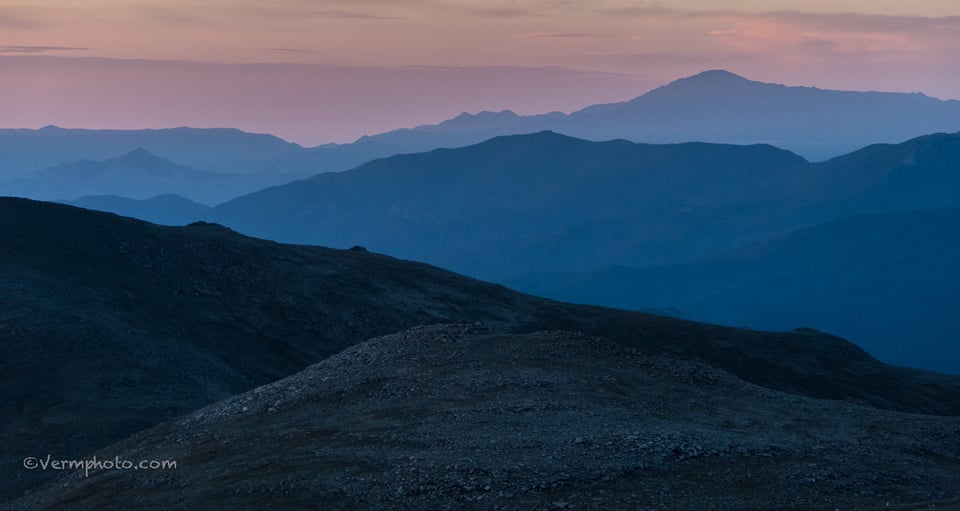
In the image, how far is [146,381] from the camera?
55.3 m

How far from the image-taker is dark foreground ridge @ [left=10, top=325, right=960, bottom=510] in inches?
1147

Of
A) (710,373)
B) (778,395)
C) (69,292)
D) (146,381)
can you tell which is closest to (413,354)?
(710,373)

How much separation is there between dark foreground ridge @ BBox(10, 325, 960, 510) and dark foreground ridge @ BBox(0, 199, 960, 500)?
41.2 feet

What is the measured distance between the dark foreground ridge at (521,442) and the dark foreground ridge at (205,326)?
1255cm

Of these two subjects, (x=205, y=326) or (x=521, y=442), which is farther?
(x=205, y=326)

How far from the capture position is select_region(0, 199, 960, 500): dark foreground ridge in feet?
174

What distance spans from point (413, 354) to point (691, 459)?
1547cm

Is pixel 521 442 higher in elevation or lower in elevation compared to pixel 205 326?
lower

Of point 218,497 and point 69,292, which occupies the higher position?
point 69,292

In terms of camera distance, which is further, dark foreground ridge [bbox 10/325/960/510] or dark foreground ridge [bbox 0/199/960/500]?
dark foreground ridge [bbox 0/199/960/500]

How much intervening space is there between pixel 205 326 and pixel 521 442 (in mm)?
43506

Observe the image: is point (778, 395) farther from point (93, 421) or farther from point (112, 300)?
point (112, 300)

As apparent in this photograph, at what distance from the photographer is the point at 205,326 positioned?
2771 inches

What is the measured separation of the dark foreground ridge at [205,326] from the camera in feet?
174
